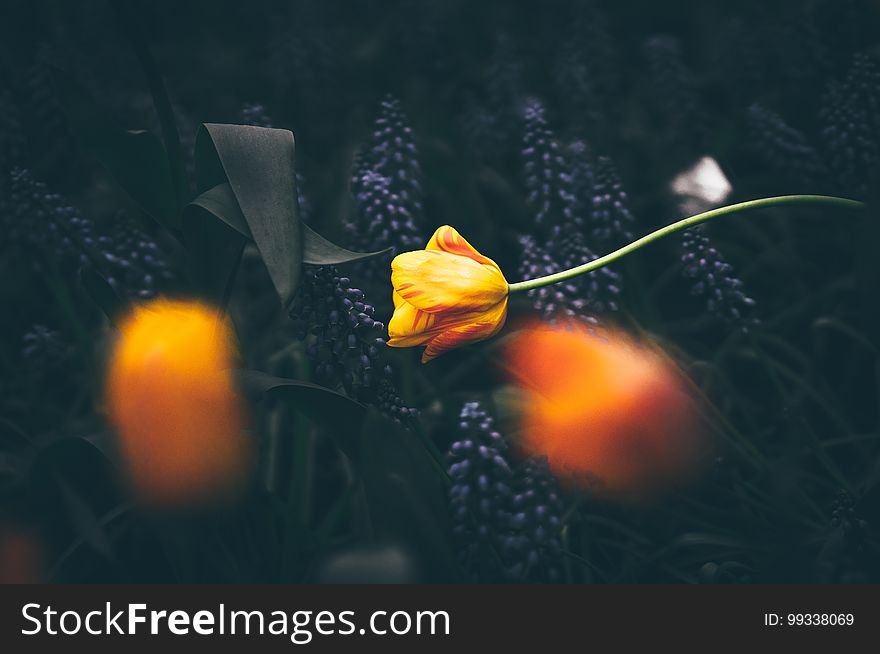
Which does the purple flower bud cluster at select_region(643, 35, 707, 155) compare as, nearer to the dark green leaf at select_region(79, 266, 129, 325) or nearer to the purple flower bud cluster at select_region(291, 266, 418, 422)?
the purple flower bud cluster at select_region(291, 266, 418, 422)

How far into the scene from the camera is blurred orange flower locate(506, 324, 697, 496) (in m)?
0.69

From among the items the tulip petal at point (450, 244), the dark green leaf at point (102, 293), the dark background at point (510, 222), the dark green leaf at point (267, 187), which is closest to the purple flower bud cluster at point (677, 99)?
the dark background at point (510, 222)

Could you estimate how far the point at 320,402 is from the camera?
60cm

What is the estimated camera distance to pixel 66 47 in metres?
1.02

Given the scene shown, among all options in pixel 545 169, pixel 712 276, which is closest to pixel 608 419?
pixel 712 276

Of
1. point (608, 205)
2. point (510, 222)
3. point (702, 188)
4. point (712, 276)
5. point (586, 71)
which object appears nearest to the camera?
A: point (712, 276)

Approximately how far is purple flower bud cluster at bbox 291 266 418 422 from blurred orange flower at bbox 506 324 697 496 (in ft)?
0.55

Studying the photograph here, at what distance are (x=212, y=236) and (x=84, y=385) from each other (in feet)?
1.21

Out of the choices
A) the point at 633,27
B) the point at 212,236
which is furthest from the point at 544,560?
the point at 633,27

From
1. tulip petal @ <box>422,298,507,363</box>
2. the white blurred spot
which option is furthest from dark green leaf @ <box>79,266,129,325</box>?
the white blurred spot

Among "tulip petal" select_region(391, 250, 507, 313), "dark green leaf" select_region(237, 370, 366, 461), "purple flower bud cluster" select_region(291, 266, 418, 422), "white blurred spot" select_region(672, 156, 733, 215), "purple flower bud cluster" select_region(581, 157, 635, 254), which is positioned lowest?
"dark green leaf" select_region(237, 370, 366, 461)

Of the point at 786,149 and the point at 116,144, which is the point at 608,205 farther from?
the point at 116,144

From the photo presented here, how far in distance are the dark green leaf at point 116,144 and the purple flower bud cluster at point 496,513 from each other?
0.34 meters

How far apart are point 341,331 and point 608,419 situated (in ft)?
0.89
